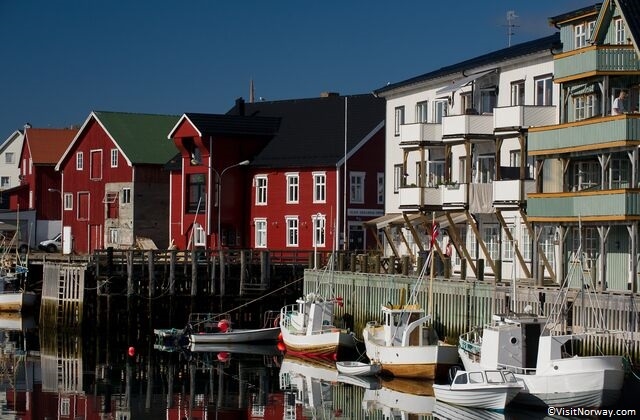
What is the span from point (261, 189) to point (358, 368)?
3650cm

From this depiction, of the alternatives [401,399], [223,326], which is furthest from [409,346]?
[223,326]

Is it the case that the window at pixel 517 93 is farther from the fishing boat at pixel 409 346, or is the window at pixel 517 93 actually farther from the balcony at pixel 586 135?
the fishing boat at pixel 409 346

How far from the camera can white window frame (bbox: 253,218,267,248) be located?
8350 cm

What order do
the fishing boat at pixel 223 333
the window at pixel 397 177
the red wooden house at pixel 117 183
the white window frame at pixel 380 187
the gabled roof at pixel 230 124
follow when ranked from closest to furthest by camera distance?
the fishing boat at pixel 223 333 < the window at pixel 397 177 < the white window frame at pixel 380 187 < the gabled roof at pixel 230 124 < the red wooden house at pixel 117 183

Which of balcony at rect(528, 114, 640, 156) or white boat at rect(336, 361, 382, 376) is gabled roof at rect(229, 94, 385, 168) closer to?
balcony at rect(528, 114, 640, 156)

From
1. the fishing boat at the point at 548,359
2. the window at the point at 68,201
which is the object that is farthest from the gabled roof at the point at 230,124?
the fishing boat at the point at 548,359

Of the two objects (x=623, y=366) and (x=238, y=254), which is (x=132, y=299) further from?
(x=623, y=366)

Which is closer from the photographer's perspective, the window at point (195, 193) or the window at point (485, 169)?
the window at point (485, 169)

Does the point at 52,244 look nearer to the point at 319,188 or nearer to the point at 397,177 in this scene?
the point at 319,188

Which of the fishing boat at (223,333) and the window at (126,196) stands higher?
the window at (126,196)

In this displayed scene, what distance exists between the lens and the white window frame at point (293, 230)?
81.5 metres

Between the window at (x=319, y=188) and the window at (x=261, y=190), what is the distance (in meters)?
4.26

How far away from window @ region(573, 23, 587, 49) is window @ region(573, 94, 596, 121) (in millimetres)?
2151

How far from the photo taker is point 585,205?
48812 millimetres
